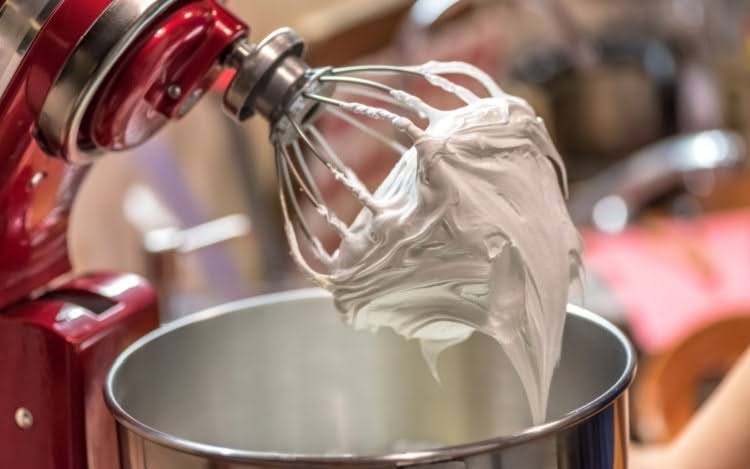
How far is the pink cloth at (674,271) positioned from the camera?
117 cm

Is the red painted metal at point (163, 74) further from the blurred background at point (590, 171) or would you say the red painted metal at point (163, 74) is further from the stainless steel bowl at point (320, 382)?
the blurred background at point (590, 171)

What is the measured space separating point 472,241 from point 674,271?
911 mm

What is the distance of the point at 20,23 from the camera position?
0.44 metres

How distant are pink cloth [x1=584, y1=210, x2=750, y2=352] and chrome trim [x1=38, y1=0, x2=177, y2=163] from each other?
0.77 m

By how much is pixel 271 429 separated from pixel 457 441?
0.32 feet

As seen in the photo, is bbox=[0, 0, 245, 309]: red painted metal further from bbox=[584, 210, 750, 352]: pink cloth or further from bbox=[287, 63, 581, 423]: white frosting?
bbox=[584, 210, 750, 352]: pink cloth

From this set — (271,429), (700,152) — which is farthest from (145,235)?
(700,152)

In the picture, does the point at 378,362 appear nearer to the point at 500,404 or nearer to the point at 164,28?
the point at 500,404

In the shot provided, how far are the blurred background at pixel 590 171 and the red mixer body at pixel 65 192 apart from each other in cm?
36

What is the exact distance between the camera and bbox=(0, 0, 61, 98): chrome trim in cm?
44

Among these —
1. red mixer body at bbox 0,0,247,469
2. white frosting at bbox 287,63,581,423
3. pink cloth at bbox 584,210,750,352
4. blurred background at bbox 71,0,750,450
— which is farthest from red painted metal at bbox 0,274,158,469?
pink cloth at bbox 584,210,750,352

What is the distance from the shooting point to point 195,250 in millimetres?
943

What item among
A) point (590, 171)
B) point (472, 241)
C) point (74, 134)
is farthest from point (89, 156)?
point (590, 171)

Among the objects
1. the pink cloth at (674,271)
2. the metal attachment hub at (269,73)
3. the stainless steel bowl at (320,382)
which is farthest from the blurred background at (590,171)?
the metal attachment hub at (269,73)
